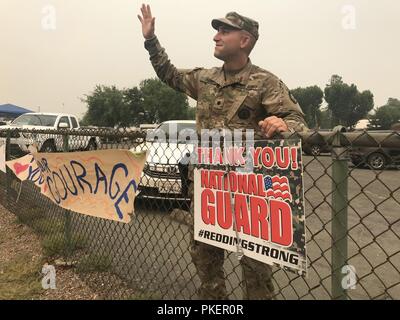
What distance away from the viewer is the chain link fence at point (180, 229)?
1.50m

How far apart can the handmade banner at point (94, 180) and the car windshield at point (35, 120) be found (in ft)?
35.6

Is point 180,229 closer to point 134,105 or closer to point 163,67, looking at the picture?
point 163,67

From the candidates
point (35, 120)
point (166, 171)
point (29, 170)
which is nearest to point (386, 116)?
point (35, 120)

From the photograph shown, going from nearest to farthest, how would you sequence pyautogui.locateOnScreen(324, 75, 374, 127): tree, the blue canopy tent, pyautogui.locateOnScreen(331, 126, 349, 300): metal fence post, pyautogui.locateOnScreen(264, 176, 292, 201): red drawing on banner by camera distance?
pyautogui.locateOnScreen(331, 126, 349, 300): metal fence post < pyautogui.locateOnScreen(264, 176, 292, 201): red drawing on banner < the blue canopy tent < pyautogui.locateOnScreen(324, 75, 374, 127): tree

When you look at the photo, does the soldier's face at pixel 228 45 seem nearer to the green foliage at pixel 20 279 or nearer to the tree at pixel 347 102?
the green foliage at pixel 20 279

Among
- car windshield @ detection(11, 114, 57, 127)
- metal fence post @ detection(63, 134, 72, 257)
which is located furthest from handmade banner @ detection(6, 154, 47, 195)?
car windshield @ detection(11, 114, 57, 127)

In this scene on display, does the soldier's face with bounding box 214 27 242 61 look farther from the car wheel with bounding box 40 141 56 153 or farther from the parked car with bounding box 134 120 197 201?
the car wheel with bounding box 40 141 56 153

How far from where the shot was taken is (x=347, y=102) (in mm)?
65500

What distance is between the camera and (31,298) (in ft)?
10.7

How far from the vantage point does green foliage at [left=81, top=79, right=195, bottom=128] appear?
55.8 m

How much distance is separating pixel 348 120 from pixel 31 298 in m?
67.0
